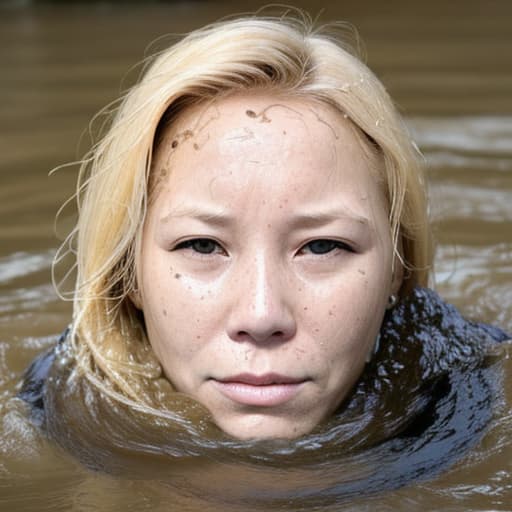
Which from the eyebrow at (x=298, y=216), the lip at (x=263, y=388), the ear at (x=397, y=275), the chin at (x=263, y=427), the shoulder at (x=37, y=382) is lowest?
the chin at (x=263, y=427)

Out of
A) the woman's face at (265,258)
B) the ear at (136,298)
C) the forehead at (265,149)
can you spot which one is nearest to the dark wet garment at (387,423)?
the woman's face at (265,258)

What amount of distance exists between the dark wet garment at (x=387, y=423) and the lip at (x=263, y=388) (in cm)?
15

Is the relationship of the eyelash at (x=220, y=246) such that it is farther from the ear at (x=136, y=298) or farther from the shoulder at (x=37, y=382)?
the shoulder at (x=37, y=382)

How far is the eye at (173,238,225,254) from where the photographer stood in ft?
9.24

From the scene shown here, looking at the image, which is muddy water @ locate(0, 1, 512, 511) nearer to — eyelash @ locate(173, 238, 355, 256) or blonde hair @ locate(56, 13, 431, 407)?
blonde hair @ locate(56, 13, 431, 407)

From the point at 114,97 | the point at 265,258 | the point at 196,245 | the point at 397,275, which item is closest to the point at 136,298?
the point at 196,245

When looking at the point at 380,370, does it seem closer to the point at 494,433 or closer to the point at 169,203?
the point at 494,433

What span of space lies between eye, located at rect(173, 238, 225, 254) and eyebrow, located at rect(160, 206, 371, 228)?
0.06m

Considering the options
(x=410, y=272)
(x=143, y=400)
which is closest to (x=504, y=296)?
(x=410, y=272)

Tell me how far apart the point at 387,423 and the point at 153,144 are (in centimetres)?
95

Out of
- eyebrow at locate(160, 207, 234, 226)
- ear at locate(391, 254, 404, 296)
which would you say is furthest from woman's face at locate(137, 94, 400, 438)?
ear at locate(391, 254, 404, 296)

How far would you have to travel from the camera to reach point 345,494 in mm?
2770

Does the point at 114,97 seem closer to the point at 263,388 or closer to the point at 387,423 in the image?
the point at 387,423

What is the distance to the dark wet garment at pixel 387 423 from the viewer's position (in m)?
2.89
